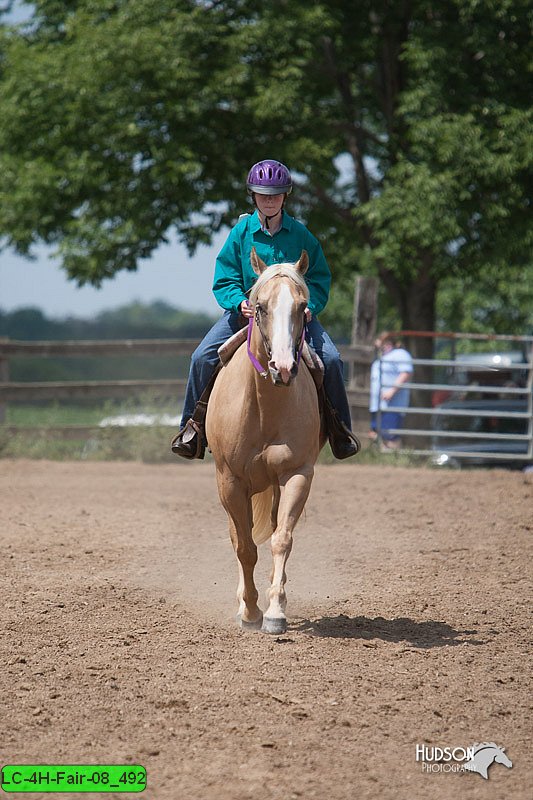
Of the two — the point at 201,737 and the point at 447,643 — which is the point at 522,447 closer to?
the point at 447,643

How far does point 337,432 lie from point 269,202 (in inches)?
59.7

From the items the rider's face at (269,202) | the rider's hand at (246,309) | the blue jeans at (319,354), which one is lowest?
the blue jeans at (319,354)

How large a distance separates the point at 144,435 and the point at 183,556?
23.6 ft

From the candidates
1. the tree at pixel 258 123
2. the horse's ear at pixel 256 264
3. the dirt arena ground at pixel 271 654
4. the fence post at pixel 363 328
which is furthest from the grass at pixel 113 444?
the horse's ear at pixel 256 264

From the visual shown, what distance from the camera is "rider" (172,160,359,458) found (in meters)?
5.93

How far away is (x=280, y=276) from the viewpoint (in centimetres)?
539

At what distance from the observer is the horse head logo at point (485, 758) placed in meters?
3.82

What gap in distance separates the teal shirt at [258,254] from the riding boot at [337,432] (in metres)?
0.60

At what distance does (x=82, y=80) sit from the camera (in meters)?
16.6

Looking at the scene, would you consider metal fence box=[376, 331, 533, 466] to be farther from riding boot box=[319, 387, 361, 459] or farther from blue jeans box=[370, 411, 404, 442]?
riding boot box=[319, 387, 361, 459]

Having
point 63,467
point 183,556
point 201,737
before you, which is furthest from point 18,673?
point 63,467

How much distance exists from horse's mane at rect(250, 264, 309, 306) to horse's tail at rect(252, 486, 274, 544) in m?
1.59

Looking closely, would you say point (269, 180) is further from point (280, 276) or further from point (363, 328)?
point (363, 328)

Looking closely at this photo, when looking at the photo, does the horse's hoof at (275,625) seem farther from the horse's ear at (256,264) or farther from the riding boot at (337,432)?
the horse's ear at (256,264)
